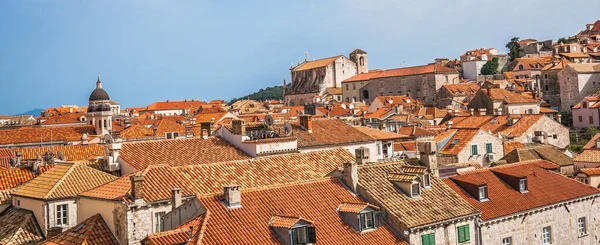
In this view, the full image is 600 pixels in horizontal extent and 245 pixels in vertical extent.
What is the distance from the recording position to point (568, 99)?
10488cm

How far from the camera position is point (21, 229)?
2577cm

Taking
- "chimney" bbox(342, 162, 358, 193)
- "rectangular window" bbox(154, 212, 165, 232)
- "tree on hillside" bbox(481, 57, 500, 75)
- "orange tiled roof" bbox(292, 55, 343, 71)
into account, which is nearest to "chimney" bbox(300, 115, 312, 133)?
"chimney" bbox(342, 162, 358, 193)

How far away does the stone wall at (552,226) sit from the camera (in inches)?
1022

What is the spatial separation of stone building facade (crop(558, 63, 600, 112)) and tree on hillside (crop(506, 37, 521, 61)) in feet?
168

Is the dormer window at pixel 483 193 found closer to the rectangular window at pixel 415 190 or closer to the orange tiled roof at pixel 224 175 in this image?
the rectangular window at pixel 415 190

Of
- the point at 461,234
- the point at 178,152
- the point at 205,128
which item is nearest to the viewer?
the point at 461,234

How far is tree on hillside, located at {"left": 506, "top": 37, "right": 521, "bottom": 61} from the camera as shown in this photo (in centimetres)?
15750

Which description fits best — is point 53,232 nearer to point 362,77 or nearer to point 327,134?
point 327,134

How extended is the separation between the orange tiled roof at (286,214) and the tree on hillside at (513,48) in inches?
5615

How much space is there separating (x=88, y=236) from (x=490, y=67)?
131852 mm

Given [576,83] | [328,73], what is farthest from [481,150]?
[328,73]

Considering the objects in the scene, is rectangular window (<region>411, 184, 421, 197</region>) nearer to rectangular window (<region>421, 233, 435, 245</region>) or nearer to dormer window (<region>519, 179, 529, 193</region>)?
rectangular window (<region>421, 233, 435, 245</region>)

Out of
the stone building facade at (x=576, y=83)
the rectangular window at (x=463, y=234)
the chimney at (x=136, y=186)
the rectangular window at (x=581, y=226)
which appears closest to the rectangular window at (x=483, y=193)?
the rectangular window at (x=463, y=234)

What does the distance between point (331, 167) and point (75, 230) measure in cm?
1151
